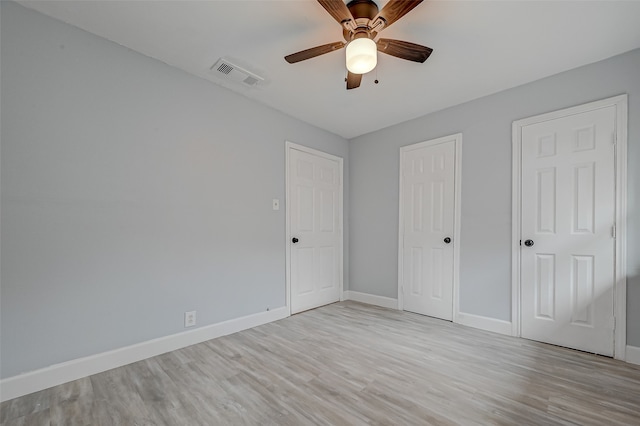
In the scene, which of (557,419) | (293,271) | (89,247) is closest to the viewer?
(557,419)

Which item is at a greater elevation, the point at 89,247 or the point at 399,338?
the point at 89,247

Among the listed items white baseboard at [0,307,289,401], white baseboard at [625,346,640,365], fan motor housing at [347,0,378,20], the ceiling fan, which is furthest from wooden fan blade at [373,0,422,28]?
white baseboard at [625,346,640,365]

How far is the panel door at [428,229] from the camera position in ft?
Result: 10.7

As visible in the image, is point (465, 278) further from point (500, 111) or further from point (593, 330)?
point (500, 111)

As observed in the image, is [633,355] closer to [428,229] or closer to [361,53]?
[428,229]

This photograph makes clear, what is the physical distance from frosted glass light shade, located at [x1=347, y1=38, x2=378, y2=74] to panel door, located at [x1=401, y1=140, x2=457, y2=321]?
6.22ft

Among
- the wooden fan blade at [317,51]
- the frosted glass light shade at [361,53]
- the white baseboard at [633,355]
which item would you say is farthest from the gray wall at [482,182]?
the wooden fan blade at [317,51]

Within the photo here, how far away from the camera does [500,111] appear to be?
292 cm

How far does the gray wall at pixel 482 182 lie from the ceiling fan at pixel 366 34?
1.55 metres

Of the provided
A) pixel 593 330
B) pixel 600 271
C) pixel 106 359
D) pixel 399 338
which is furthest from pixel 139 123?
pixel 593 330

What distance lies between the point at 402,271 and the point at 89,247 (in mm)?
3297

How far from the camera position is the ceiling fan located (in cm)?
164

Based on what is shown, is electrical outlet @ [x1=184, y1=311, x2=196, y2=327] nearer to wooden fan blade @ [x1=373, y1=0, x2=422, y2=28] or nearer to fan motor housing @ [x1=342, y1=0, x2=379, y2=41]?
fan motor housing @ [x1=342, y1=0, x2=379, y2=41]

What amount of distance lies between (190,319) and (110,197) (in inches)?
49.7
